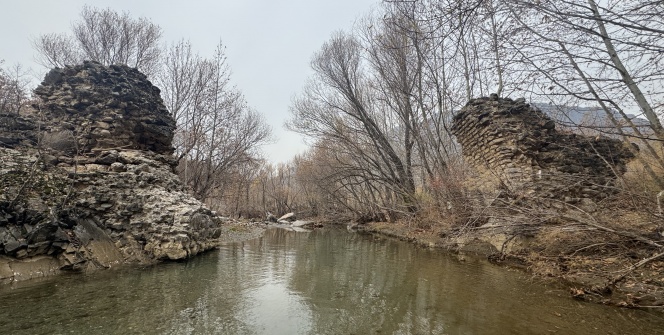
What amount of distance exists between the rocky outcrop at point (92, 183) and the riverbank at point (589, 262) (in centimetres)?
782

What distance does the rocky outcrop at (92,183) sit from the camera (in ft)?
18.7

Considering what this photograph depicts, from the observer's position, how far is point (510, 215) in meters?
7.31

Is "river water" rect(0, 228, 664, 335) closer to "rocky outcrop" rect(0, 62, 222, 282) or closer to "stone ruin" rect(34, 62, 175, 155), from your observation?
"rocky outcrop" rect(0, 62, 222, 282)

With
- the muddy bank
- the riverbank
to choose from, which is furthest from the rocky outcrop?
the riverbank

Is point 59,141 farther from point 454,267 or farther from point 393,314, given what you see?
point 454,267

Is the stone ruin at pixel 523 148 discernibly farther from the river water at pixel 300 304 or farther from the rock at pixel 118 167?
the rock at pixel 118 167

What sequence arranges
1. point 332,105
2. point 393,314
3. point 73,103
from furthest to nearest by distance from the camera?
point 332,105, point 73,103, point 393,314


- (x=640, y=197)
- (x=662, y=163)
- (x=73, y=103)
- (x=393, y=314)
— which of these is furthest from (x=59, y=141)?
(x=662, y=163)

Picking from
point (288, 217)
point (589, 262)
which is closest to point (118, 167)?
point (589, 262)

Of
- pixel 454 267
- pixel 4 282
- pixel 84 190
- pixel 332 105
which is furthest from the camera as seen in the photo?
pixel 332 105

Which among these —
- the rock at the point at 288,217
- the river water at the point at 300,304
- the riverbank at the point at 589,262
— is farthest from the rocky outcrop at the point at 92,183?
the rock at the point at 288,217

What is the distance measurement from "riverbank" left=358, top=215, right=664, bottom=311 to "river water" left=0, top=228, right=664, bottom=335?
0.39 meters

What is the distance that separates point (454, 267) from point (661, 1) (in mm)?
5893

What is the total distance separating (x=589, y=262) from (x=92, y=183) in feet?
34.6
